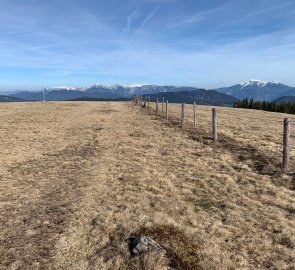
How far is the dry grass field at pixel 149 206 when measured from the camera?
9508mm

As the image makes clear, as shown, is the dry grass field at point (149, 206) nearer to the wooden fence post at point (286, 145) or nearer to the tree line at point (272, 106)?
the wooden fence post at point (286, 145)

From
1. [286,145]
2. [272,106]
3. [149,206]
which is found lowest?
[272,106]

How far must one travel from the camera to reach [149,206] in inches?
516

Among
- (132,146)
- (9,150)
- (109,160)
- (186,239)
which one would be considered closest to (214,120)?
(132,146)

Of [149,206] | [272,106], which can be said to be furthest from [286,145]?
[272,106]

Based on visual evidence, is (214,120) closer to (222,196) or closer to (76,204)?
(222,196)

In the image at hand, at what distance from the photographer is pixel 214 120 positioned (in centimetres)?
2609

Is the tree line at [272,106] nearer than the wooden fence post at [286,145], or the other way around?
the wooden fence post at [286,145]

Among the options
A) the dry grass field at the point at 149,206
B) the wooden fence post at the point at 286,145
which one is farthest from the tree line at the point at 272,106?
the wooden fence post at the point at 286,145

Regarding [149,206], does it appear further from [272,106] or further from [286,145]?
[272,106]

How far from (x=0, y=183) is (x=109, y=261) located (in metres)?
9.28

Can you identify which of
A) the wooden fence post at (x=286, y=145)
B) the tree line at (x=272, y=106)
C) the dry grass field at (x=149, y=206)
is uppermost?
the wooden fence post at (x=286, y=145)

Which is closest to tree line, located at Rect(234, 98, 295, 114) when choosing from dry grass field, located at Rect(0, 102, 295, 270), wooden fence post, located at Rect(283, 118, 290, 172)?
dry grass field, located at Rect(0, 102, 295, 270)

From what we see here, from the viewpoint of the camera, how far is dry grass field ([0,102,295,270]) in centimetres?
951
